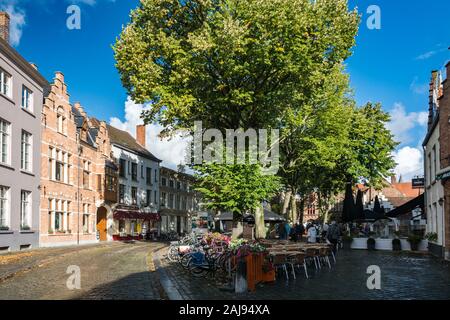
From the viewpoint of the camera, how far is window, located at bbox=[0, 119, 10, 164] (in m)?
26.4

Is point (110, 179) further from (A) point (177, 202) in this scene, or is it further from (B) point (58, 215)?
(A) point (177, 202)

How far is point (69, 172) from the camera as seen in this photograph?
125 feet

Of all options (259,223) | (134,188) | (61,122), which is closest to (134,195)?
(134,188)

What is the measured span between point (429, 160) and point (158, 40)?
A: 619 inches

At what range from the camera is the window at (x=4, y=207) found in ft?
86.6

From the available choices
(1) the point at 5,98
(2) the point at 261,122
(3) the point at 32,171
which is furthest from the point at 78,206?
(2) the point at 261,122

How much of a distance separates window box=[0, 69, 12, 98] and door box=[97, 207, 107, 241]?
2019 cm

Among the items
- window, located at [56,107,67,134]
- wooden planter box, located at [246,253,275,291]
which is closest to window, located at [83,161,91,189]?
window, located at [56,107,67,134]

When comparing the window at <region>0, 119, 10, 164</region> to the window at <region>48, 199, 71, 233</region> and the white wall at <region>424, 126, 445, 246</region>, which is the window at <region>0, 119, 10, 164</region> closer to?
the window at <region>48, 199, 71, 233</region>

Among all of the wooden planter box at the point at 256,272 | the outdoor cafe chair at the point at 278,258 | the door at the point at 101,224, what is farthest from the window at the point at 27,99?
the wooden planter box at the point at 256,272

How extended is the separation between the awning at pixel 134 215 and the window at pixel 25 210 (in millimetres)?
17072

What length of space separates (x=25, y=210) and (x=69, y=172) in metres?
8.41

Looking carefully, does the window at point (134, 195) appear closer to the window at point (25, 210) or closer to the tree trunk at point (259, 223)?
the window at point (25, 210)
